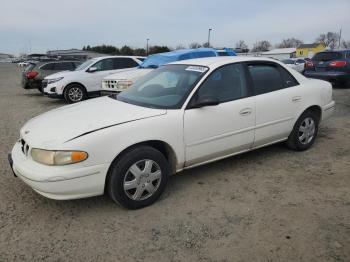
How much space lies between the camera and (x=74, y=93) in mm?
11219

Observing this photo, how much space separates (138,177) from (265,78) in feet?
7.67

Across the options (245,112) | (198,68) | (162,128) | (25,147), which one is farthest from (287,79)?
(25,147)

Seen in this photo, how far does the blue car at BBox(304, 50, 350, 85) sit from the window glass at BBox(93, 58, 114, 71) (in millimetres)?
7274

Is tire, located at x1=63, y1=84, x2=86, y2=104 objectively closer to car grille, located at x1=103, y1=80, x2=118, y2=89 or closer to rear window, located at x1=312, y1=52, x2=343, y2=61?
car grille, located at x1=103, y1=80, x2=118, y2=89

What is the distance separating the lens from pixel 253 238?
2.98m

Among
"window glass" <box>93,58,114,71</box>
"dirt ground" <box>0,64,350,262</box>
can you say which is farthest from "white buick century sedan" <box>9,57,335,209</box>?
"window glass" <box>93,58,114,71</box>

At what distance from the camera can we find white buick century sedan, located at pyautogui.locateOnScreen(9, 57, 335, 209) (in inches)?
126

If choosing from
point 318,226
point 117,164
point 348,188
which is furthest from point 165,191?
point 348,188

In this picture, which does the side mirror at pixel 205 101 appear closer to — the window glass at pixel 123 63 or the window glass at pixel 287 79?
the window glass at pixel 287 79

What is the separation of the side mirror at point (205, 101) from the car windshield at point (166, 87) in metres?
0.14

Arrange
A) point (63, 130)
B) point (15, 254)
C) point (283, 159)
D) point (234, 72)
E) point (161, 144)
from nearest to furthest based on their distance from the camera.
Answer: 1. point (15, 254)
2. point (63, 130)
3. point (161, 144)
4. point (234, 72)
5. point (283, 159)

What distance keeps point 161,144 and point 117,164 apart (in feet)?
2.05

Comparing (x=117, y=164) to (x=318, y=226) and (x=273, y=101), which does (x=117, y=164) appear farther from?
(x=273, y=101)

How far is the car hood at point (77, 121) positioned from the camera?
3.30 m
